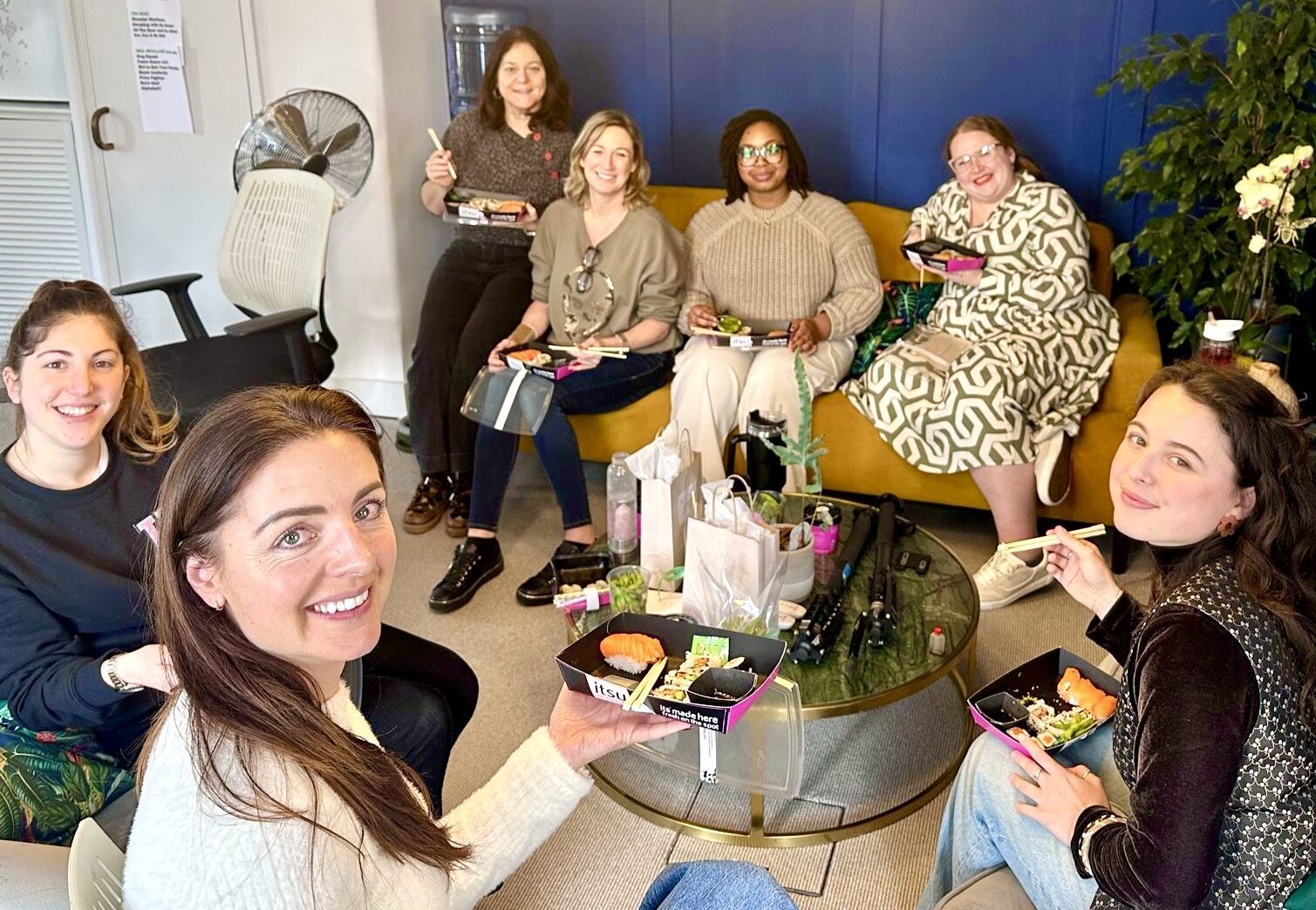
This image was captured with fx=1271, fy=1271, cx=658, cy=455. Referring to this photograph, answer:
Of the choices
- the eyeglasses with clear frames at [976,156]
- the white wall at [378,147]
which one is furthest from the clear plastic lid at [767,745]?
the white wall at [378,147]

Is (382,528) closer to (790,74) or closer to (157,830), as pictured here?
(157,830)

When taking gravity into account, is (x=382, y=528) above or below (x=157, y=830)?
above

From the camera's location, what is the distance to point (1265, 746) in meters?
1.36

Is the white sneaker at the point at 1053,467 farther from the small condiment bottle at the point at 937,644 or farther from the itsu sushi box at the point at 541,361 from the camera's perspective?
the itsu sushi box at the point at 541,361

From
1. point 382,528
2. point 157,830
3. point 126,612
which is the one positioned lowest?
point 126,612

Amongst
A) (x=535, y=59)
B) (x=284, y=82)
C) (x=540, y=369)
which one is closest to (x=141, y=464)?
(x=540, y=369)

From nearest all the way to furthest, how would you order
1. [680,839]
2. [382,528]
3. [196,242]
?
[382,528]
[680,839]
[196,242]

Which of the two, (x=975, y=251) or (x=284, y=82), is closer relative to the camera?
(x=975, y=251)

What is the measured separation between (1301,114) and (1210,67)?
0.81 feet

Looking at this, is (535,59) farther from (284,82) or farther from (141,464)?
(141,464)

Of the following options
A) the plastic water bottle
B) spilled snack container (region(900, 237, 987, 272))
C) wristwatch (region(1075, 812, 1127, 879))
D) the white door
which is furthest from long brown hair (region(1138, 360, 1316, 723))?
the white door

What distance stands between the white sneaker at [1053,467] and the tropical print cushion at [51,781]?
2.19 meters

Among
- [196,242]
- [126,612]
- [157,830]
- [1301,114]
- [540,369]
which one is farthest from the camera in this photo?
[196,242]

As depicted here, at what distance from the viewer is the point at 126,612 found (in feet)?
6.29
